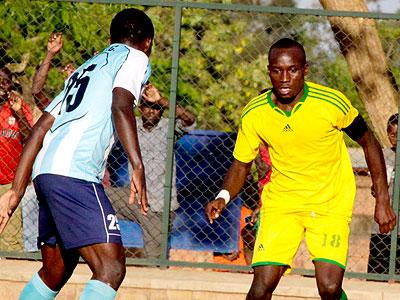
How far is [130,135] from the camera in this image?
6.21 meters

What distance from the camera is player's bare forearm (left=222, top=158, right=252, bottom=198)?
7395mm

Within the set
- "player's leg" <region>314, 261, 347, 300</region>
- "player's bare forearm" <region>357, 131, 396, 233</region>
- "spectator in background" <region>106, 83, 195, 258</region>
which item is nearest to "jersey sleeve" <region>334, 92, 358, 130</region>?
"player's bare forearm" <region>357, 131, 396, 233</region>

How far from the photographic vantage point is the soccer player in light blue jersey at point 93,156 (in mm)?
6285

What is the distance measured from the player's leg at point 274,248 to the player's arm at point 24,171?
1574 mm

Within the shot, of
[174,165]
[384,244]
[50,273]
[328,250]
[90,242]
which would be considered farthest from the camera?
[174,165]

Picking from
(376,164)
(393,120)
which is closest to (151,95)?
(393,120)

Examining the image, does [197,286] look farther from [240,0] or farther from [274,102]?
[240,0]

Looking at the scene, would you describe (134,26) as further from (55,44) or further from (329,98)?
(55,44)

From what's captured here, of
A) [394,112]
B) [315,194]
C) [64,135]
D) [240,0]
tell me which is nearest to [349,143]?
[394,112]

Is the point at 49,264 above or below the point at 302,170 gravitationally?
below

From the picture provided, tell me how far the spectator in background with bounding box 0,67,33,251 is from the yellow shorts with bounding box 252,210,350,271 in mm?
3396

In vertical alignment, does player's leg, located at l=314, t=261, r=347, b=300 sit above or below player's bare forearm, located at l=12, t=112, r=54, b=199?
below

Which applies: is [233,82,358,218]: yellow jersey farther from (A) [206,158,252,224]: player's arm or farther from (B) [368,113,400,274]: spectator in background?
(B) [368,113,400,274]: spectator in background

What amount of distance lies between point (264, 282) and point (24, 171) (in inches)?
64.3
